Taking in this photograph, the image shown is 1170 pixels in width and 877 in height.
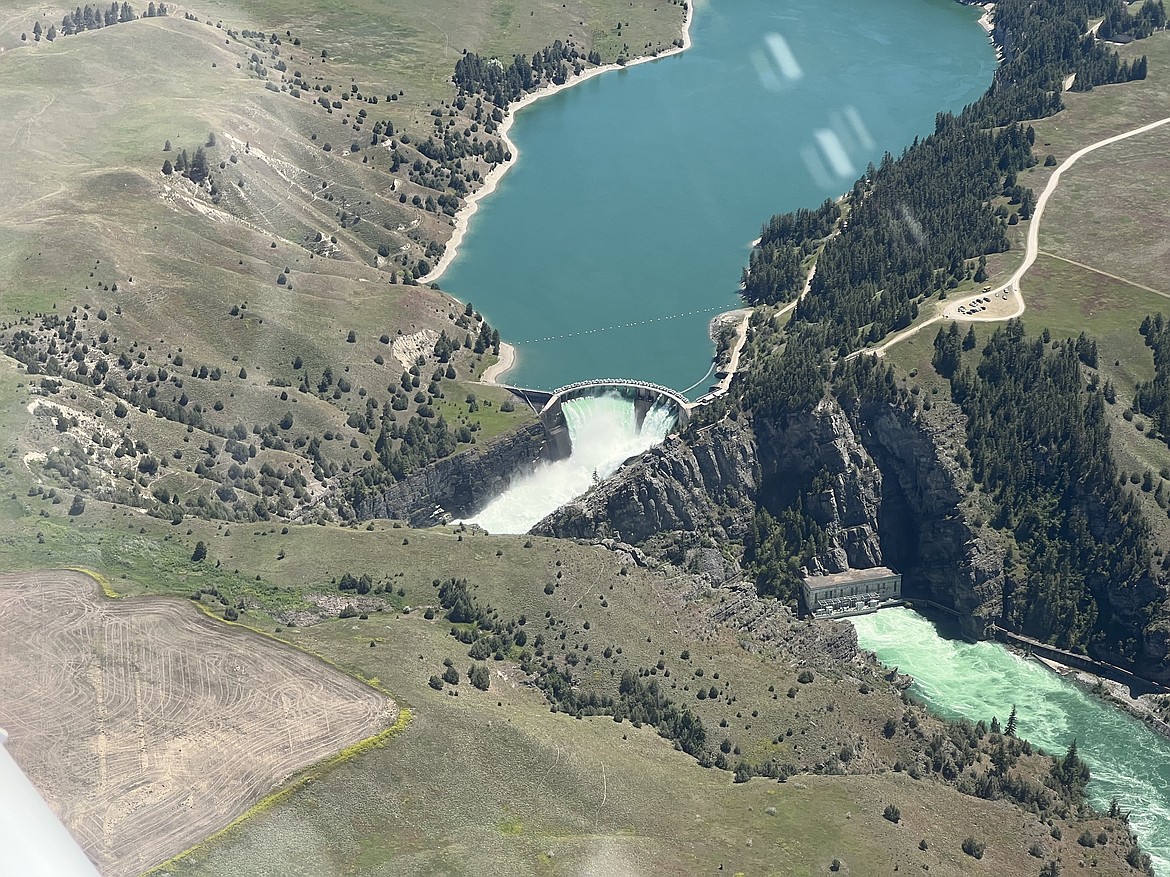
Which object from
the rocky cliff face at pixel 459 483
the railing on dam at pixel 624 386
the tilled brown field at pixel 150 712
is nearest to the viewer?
the tilled brown field at pixel 150 712

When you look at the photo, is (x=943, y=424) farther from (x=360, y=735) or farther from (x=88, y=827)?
(x=88, y=827)

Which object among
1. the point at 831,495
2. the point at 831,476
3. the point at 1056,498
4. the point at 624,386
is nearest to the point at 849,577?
the point at 831,495

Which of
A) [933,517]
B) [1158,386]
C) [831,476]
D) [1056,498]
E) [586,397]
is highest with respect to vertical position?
[1158,386]

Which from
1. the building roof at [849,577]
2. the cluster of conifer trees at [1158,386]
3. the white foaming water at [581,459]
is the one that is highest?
the cluster of conifer trees at [1158,386]

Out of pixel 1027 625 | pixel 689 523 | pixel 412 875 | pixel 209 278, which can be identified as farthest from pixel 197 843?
pixel 209 278

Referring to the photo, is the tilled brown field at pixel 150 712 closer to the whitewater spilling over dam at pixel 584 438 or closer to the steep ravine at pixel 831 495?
the steep ravine at pixel 831 495

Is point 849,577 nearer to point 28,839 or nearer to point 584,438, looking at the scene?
point 584,438

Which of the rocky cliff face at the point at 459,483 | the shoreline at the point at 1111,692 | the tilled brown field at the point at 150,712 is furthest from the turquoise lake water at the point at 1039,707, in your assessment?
the tilled brown field at the point at 150,712

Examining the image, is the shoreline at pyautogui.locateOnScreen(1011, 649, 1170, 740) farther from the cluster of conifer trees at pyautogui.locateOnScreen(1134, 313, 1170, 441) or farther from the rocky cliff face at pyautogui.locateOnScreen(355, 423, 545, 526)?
the rocky cliff face at pyautogui.locateOnScreen(355, 423, 545, 526)
